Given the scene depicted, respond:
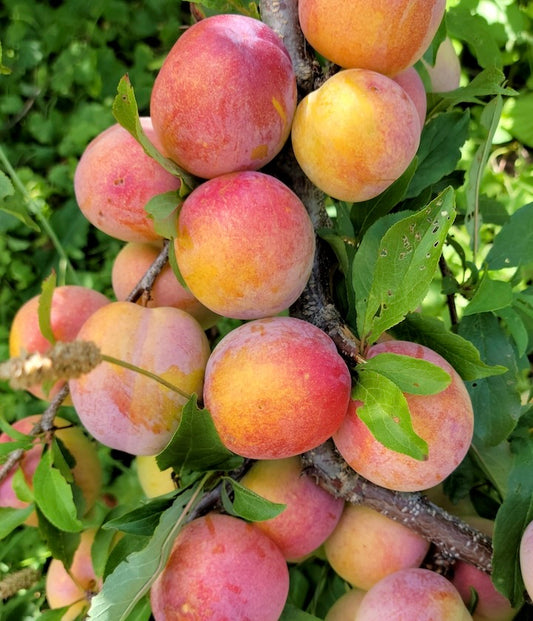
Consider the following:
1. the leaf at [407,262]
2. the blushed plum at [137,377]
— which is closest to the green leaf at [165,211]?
the blushed plum at [137,377]

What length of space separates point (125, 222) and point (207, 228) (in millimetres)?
183

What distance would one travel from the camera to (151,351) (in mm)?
760

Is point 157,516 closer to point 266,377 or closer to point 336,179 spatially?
point 266,377

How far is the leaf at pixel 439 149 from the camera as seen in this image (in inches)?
35.8

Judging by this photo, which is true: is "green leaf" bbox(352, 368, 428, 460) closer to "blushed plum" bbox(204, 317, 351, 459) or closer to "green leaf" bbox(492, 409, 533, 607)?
"blushed plum" bbox(204, 317, 351, 459)

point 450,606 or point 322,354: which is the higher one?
point 322,354

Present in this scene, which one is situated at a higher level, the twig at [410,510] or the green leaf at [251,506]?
the green leaf at [251,506]

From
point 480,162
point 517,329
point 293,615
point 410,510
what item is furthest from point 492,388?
point 293,615

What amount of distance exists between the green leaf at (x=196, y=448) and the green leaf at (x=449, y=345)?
0.91 feet

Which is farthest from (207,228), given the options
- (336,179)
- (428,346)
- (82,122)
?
(82,122)

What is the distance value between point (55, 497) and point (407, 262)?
1.77ft

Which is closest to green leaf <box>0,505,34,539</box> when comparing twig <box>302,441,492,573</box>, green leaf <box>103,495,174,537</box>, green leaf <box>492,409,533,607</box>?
green leaf <box>103,495,174,537</box>

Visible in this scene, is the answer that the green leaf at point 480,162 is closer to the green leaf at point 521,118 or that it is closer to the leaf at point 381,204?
the leaf at point 381,204

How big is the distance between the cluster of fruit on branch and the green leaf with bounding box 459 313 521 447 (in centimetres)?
14
